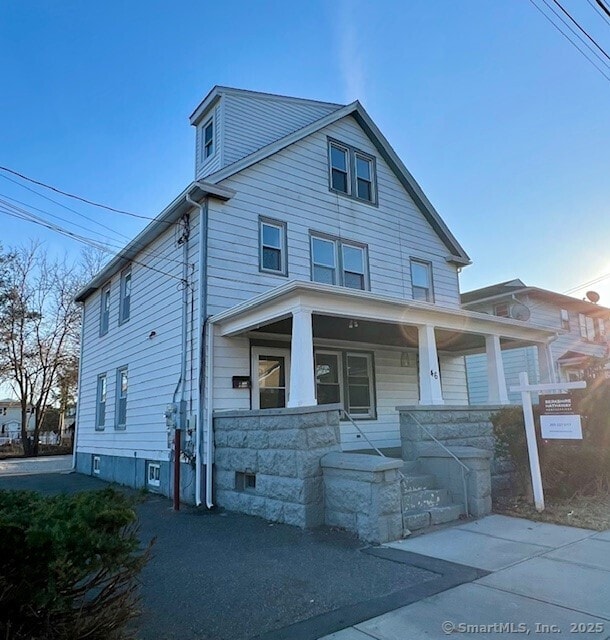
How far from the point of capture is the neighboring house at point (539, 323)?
1925 cm

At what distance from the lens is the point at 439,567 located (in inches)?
185

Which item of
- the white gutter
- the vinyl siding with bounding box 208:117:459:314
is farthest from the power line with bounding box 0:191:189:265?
the white gutter

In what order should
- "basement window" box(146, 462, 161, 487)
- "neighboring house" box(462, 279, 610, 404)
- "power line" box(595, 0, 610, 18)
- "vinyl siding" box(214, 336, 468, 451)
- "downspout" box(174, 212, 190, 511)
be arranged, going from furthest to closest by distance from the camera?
"neighboring house" box(462, 279, 610, 404), "basement window" box(146, 462, 161, 487), "vinyl siding" box(214, 336, 468, 451), "downspout" box(174, 212, 190, 511), "power line" box(595, 0, 610, 18)

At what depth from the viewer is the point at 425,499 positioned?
6789 millimetres

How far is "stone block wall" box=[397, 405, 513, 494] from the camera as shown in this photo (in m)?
7.97

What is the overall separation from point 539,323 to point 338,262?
501 inches

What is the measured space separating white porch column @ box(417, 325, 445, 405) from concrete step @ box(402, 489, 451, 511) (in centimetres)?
221

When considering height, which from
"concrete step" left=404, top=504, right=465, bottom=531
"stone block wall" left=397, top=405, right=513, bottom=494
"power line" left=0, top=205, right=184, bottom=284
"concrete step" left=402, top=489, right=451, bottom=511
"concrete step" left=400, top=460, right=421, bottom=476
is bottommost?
"concrete step" left=404, top=504, right=465, bottom=531

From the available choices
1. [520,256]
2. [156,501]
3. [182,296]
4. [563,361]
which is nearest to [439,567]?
[156,501]

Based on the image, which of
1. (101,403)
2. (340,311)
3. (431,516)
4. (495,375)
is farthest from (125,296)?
(431,516)

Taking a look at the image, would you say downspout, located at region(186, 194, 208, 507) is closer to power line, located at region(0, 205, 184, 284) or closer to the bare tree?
power line, located at region(0, 205, 184, 284)

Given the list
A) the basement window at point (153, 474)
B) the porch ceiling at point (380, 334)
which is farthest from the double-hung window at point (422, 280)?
the basement window at point (153, 474)

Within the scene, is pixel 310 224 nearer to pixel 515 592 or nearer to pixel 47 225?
pixel 47 225

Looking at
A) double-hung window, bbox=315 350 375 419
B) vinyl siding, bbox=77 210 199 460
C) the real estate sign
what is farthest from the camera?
double-hung window, bbox=315 350 375 419
